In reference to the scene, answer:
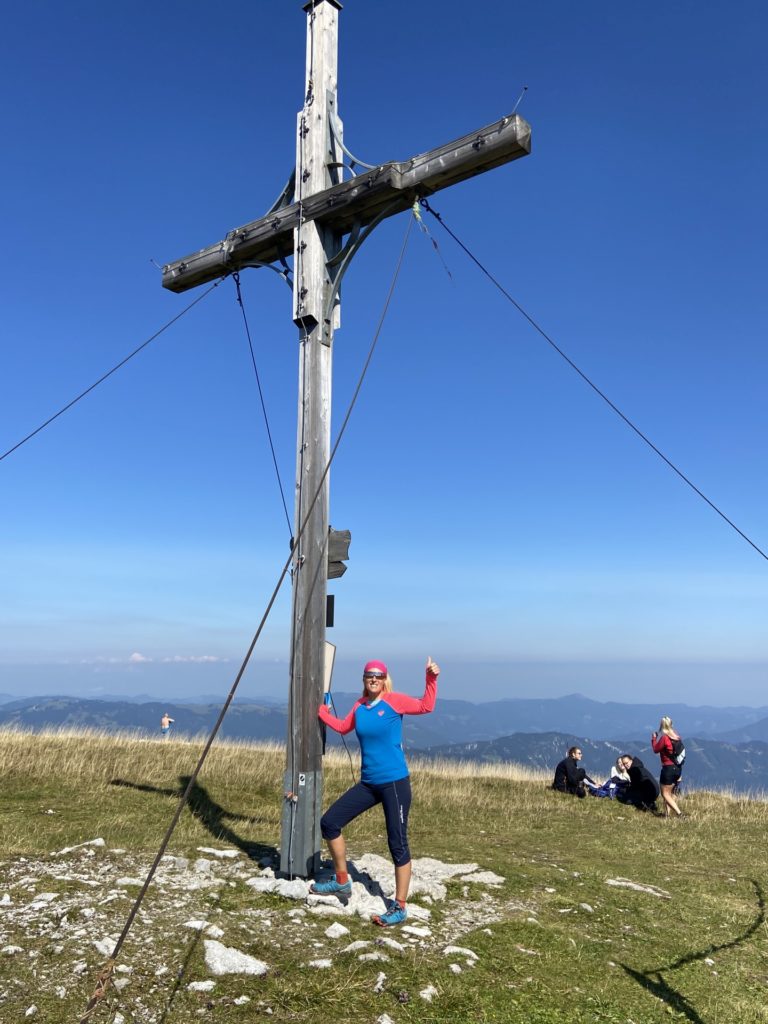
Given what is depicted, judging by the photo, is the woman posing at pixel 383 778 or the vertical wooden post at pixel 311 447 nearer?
the woman posing at pixel 383 778

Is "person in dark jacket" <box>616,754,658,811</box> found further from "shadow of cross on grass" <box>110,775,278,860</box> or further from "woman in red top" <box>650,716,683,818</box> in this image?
"shadow of cross on grass" <box>110,775,278,860</box>

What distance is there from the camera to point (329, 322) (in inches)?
316

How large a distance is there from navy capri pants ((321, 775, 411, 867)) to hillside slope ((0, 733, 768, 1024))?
2.02ft

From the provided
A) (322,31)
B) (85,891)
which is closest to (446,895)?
(85,891)

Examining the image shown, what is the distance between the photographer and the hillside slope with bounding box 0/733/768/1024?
4727 millimetres

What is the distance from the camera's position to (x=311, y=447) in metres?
7.71

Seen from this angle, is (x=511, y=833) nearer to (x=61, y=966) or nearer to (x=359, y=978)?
(x=359, y=978)

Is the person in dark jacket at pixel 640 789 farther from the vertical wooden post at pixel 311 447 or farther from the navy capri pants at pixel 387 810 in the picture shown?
the navy capri pants at pixel 387 810

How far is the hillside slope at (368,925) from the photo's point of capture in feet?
15.5

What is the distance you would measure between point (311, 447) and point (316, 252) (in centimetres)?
224

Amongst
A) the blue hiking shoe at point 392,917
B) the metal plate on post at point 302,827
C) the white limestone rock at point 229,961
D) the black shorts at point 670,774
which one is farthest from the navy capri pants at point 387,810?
the black shorts at point 670,774

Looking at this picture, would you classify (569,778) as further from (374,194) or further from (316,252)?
(374,194)

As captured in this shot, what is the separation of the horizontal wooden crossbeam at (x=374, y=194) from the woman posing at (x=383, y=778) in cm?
485

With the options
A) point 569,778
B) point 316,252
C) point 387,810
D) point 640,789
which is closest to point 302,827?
point 387,810
